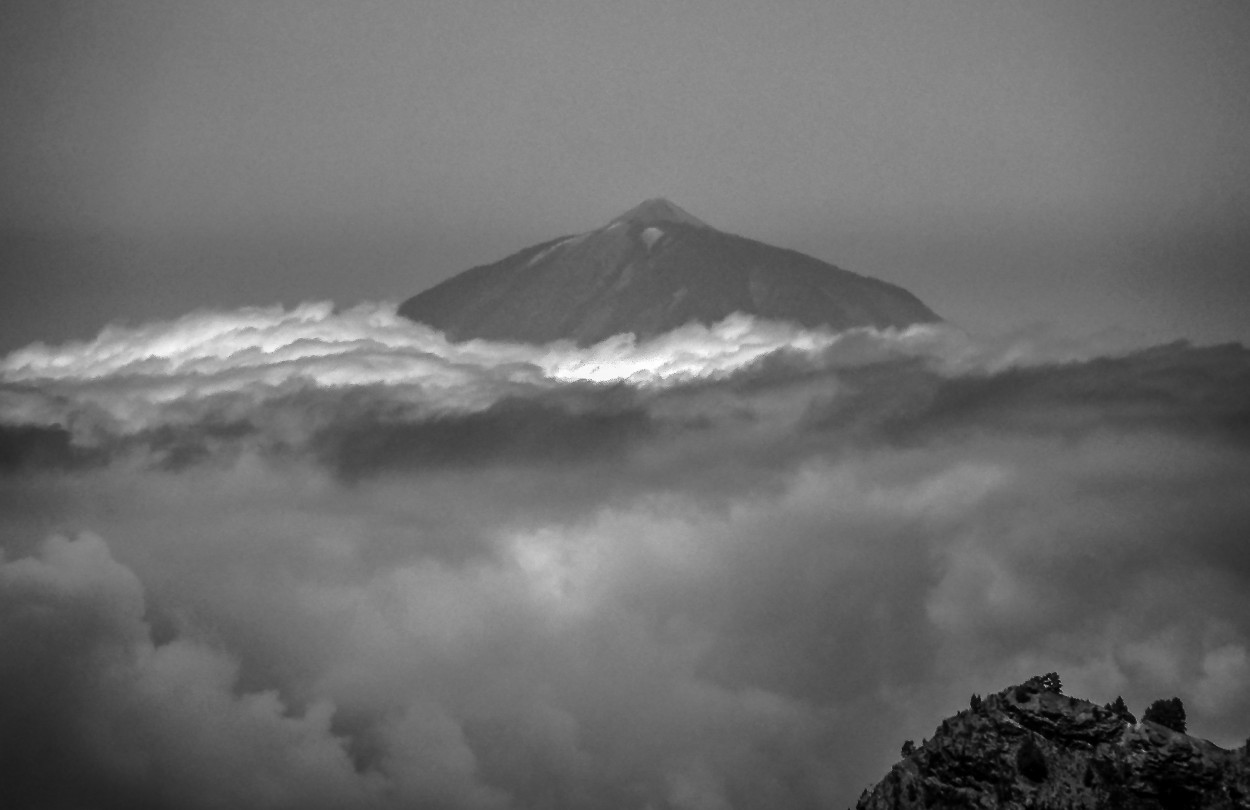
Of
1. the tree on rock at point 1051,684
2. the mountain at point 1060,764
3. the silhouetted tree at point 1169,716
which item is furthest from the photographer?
the silhouetted tree at point 1169,716

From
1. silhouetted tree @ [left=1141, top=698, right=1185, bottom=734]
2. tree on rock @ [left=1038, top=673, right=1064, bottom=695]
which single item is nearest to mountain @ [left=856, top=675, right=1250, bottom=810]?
tree on rock @ [left=1038, top=673, right=1064, bottom=695]

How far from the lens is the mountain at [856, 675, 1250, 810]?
6663 inches

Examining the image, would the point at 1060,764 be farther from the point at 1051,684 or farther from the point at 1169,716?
the point at 1169,716

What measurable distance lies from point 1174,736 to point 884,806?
26.3m

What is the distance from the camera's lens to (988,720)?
580 ft

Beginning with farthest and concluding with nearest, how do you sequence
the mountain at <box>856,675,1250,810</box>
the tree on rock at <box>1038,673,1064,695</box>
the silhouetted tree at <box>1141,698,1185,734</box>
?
1. the silhouetted tree at <box>1141,698,1185,734</box>
2. the tree on rock at <box>1038,673,1064,695</box>
3. the mountain at <box>856,675,1250,810</box>

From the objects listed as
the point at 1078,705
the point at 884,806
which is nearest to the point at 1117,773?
the point at 1078,705

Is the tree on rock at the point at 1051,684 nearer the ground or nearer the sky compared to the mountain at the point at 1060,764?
nearer the sky

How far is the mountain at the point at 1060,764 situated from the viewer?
169250 mm

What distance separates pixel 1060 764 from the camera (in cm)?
17262

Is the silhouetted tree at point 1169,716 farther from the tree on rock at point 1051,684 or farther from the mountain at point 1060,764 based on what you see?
the mountain at point 1060,764

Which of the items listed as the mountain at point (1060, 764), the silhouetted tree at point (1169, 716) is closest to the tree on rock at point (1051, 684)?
the mountain at point (1060, 764)

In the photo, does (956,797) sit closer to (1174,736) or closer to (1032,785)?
(1032,785)

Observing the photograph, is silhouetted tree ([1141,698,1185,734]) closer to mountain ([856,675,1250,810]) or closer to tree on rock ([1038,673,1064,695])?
tree on rock ([1038,673,1064,695])
